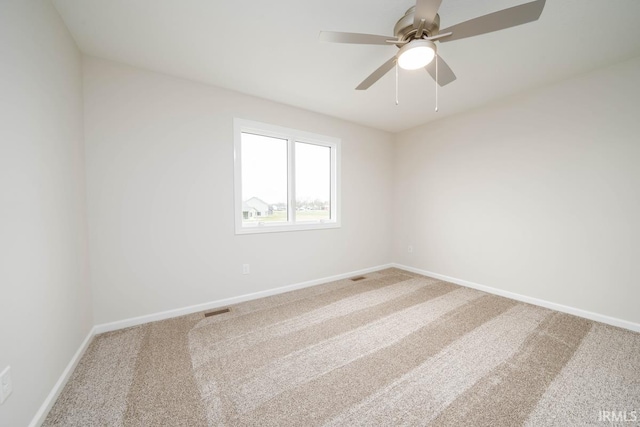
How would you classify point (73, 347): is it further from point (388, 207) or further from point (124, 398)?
point (388, 207)

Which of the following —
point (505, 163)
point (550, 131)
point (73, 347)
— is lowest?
point (73, 347)

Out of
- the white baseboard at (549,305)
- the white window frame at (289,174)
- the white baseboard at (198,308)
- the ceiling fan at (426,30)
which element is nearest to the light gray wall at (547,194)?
the white baseboard at (549,305)

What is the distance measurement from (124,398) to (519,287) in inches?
161

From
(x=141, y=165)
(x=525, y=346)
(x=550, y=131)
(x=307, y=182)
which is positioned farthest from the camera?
(x=307, y=182)

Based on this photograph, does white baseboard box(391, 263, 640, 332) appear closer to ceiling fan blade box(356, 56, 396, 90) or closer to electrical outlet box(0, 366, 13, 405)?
ceiling fan blade box(356, 56, 396, 90)

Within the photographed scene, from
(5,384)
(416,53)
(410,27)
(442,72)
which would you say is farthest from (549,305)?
(5,384)

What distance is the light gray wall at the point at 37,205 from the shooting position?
43.7 inches

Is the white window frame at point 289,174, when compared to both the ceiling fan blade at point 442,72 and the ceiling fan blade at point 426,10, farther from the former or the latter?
the ceiling fan blade at point 426,10

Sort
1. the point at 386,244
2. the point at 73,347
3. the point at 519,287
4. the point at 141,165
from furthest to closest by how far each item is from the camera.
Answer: the point at 386,244
the point at 519,287
the point at 141,165
the point at 73,347

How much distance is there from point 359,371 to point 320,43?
106 inches

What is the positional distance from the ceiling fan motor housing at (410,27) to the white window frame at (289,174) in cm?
189

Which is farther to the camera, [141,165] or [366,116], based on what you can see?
[366,116]

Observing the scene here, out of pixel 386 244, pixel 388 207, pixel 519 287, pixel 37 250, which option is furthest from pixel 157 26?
pixel 519 287

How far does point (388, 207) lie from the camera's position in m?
4.41
